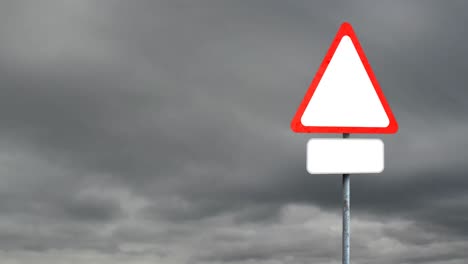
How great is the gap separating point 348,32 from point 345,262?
6.90ft

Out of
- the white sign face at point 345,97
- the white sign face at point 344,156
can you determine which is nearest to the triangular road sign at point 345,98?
the white sign face at point 345,97

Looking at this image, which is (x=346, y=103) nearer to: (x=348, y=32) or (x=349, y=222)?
(x=348, y=32)

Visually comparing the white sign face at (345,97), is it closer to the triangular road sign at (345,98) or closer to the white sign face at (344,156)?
the triangular road sign at (345,98)

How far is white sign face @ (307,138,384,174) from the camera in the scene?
3955mm

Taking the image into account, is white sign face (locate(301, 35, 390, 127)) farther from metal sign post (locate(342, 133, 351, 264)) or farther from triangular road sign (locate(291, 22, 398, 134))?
metal sign post (locate(342, 133, 351, 264))

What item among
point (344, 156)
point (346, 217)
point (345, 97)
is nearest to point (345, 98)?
point (345, 97)

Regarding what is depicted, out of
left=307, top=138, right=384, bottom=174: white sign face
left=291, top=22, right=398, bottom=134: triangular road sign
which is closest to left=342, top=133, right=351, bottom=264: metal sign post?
left=307, top=138, right=384, bottom=174: white sign face

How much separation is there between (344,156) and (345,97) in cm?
55

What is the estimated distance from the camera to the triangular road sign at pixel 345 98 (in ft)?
13.6

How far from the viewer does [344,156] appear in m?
4.04

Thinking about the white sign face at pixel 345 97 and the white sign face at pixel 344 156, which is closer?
the white sign face at pixel 344 156

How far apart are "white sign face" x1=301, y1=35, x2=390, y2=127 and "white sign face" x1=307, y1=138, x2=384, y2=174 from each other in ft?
0.63

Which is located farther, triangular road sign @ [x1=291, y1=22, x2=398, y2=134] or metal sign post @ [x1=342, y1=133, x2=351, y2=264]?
triangular road sign @ [x1=291, y1=22, x2=398, y2=134]

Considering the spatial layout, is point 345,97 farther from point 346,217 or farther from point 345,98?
point 346,217
